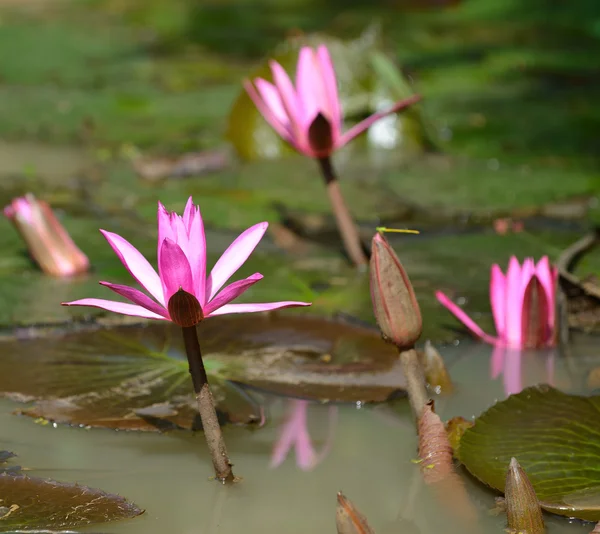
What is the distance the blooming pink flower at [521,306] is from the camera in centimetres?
155

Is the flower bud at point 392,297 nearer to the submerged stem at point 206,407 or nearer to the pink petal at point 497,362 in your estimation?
the submerged stem at point 206,407

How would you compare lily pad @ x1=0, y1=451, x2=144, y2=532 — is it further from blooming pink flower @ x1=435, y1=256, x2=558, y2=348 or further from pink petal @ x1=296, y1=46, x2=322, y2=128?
pink petal @ x1=296, y1=46, x2=322, y2=128

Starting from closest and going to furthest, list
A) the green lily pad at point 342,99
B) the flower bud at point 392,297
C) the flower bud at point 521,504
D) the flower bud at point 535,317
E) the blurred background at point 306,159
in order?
the flower bud at point 521,504 < the flower bud at point 392,297 < the flower bud at point 535,317 < the blurred background at point 306,159 < the green lily pad at point 342,99

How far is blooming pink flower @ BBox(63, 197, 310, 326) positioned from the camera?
1.03 m

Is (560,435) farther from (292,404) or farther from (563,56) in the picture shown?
(563,56)

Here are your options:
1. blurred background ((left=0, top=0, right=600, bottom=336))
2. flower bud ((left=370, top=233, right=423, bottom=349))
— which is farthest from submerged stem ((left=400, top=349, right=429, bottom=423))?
blurred background ((left=0, top=0, right=600, bottom=336))

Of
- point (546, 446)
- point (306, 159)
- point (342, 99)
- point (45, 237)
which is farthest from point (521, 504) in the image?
point (342, 99)

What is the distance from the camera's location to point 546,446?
123cm

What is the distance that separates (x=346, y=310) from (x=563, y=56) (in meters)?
2.99

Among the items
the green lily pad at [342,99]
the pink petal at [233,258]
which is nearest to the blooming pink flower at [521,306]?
the pink petal at [233,258]

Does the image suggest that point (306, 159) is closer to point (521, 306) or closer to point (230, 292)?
point (521, 306)

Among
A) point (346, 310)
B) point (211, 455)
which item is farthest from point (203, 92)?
point (211, 455)

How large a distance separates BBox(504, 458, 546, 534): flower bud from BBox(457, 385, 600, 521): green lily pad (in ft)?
0.17

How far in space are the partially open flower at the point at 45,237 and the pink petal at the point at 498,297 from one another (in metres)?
0.81
